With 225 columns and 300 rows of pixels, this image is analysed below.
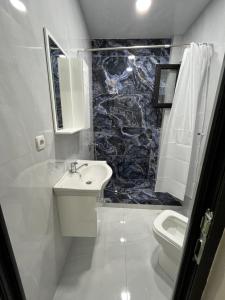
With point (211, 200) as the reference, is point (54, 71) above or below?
above

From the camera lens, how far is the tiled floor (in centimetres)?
116

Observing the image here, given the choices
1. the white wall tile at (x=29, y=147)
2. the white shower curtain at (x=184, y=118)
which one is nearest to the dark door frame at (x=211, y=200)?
the white wall tile at (x=29, y=147)

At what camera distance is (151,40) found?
2.27 meters

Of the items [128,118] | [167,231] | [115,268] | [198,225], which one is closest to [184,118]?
[128,118]

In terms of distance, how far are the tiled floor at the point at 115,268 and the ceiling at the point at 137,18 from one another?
259cm

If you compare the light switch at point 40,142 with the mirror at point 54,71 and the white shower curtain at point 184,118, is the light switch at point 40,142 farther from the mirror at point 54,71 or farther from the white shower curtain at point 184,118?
the white shower curtain at point 184,118

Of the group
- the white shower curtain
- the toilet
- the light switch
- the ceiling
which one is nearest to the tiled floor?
the toilet

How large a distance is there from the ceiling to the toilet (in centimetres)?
227

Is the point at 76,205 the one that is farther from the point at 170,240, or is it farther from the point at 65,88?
the point at 65,88

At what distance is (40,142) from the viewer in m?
0.89

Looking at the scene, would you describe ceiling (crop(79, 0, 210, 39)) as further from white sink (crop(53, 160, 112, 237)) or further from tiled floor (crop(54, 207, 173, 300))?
tiled floor (crop(54, 207, 173, 300))

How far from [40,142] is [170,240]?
1244 mm

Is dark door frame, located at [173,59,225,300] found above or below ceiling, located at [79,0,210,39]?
below

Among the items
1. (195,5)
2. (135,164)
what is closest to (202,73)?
(195,5)
